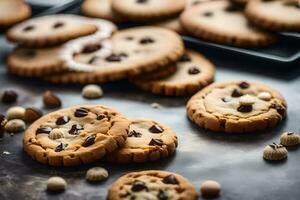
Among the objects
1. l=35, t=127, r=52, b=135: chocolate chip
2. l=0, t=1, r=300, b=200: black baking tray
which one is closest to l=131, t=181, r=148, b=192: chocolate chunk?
l=0, t=1, r=300, b=200: black baking tray

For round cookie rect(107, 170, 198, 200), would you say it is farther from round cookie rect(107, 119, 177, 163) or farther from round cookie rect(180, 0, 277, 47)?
round cookie rect(180, 0, 277, 47)

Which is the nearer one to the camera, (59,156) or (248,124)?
(59,156)

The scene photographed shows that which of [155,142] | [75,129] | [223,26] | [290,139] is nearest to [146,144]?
[155,142]

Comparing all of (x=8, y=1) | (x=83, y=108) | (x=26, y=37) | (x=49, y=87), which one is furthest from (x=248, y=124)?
(x=8, y=1)

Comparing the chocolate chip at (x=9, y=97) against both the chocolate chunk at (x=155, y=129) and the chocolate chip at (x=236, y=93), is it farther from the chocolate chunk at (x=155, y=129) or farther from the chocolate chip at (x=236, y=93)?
the chocolate chip at (x=236, y=93)

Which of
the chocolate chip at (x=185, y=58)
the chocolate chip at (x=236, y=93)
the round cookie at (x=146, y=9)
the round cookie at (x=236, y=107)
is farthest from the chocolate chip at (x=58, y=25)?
the chocolate chip at (x=236, y=93)

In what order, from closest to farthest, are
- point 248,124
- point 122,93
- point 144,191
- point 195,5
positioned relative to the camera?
point 144,191 → point 248,124 → point 122,93 → point 195,5

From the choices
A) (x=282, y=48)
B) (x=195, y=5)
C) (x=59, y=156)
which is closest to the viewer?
(x=59, y=156)

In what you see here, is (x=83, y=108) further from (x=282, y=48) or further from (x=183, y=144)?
(x=282, y=48)
